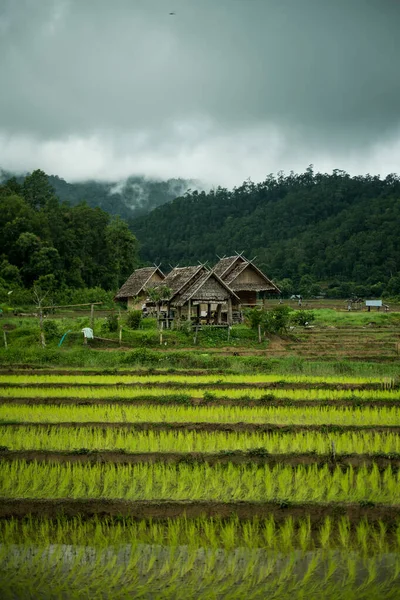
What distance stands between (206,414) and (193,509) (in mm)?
4945

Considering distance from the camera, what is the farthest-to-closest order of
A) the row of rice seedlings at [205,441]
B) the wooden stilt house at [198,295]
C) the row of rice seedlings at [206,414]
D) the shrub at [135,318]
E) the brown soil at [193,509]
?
the shrub at [135,318]
the wooden stilt house at [198,295]
the row of rice seedlings at [206,414]
the row of rice seedlings at [205,441]
the brown soil at [193,509]

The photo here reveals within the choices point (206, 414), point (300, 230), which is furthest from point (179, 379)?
point (300, 230)

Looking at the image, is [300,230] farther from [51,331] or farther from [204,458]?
[204,458]

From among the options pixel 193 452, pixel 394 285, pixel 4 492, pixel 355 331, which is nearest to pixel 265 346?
pixel 355 331

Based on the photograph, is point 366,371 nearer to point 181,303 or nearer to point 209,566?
point 181,303

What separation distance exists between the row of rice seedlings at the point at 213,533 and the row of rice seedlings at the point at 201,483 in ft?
1.35

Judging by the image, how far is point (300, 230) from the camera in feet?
258

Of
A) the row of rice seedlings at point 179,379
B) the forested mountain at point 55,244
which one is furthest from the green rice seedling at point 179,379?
the forested mountain at point 55,244

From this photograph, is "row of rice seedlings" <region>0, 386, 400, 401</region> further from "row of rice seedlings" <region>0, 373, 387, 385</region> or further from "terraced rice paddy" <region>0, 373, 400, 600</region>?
"terraced rice paddy" <region>0, 373, 400, 600</region>

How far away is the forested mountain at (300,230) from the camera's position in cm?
6128

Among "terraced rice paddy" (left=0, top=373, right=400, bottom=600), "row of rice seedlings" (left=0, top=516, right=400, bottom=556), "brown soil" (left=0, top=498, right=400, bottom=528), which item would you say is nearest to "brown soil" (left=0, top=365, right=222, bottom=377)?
"terraced rice paddy" (left=0, top=373, right=400, bottom=600)

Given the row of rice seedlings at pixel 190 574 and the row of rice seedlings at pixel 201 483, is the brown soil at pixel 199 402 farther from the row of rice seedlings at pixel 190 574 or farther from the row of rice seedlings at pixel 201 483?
the row of rice seedlings at pixel 190 574

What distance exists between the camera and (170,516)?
19.9 feet

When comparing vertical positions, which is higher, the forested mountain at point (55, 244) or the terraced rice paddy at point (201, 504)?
the forested mountain at point (55, 244)
